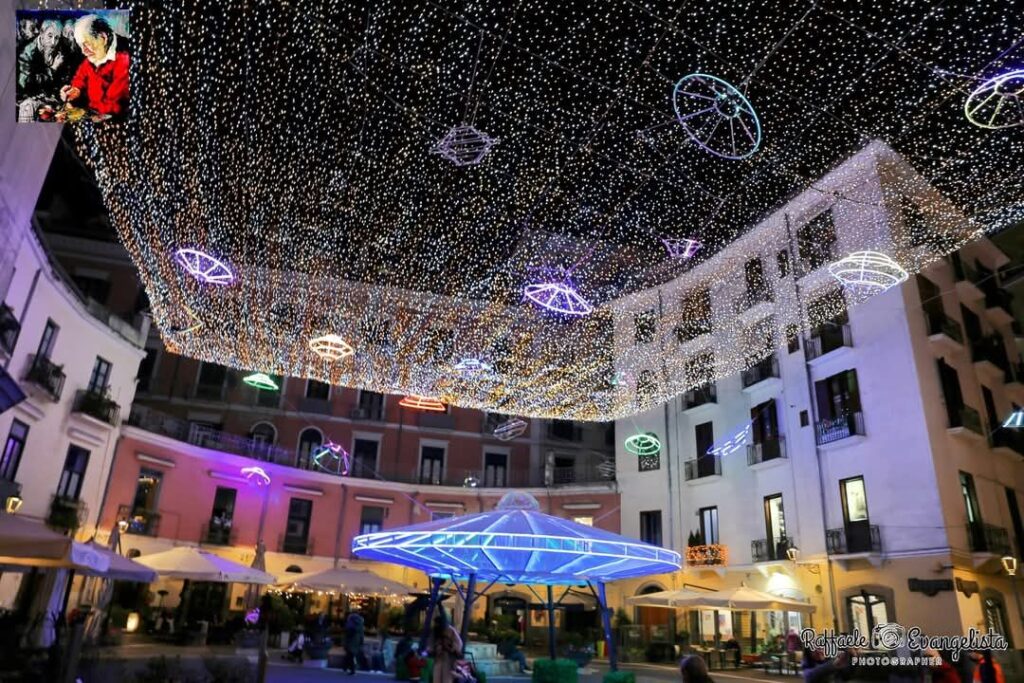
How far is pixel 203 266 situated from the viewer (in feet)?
34.5

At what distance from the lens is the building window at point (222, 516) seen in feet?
76.9

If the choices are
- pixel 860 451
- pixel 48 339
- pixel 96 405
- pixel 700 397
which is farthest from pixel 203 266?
pixel 700 397

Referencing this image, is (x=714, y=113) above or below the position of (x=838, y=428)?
above

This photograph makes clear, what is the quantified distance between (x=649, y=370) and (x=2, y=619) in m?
12.0

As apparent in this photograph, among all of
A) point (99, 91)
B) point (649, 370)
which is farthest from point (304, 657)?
point (99, 91)

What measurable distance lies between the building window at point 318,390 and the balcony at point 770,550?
1770 cm

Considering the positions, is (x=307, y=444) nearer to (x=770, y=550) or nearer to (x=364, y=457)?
(x=364, y=457)

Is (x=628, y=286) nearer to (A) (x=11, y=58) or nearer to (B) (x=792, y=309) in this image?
(B) (x=792, y=309)

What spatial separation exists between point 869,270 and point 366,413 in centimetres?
2176

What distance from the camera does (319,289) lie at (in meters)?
12.2

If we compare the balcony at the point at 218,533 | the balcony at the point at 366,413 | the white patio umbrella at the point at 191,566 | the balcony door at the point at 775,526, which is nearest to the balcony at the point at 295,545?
the balcony at the point at 218,533

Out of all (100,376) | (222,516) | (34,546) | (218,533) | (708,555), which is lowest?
(34,546)

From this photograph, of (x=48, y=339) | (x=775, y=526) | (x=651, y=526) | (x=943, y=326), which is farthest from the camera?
(x=651, y=526)

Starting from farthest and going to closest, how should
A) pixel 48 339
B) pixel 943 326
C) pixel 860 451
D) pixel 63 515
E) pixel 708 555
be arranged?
pixel 708 555
pixel 943 326
pixel 860 451
pixel 63 515
pixel 48 339
